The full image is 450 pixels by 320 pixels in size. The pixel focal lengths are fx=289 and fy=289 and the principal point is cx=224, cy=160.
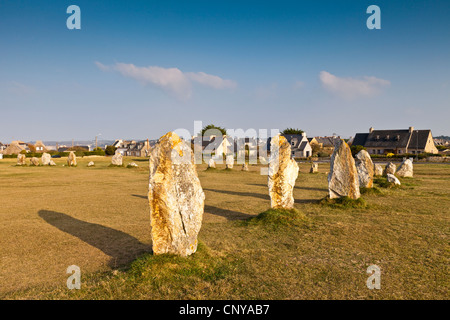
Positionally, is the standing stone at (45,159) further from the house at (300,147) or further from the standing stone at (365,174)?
the house at (300,147)

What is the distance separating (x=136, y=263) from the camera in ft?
25.4

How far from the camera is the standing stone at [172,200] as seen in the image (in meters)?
7.91

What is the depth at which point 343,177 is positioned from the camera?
52.6ft

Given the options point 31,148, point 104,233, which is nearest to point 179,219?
point 104,233

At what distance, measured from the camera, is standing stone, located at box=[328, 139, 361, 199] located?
16.0 m

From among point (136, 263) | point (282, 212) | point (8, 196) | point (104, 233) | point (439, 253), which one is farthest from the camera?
point (8, 196)

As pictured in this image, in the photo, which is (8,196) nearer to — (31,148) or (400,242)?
(400,242)

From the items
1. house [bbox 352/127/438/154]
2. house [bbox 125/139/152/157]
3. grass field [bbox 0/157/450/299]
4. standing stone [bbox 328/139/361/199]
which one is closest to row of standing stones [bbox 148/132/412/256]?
grass field [bbox 0/157/450/299]

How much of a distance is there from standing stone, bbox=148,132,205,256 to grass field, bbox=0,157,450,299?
45cm

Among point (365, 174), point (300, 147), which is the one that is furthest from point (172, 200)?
point (300, 147)

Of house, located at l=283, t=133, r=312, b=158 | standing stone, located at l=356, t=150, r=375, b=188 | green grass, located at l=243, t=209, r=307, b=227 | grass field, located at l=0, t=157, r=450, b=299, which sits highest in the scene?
house, located at l=283, t=133, r=312, b=158

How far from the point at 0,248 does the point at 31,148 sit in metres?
111

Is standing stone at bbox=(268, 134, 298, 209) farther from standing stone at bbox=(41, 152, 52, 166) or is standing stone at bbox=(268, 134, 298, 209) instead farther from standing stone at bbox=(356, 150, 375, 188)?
standing stone at bbox=(41, 152, 52, 166)

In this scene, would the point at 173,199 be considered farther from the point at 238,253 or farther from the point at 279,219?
the point at 279,219
